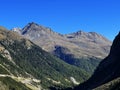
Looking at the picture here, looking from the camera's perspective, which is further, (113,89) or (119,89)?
(113,89)

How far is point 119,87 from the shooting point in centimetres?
18950

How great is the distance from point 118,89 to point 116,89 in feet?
13.3

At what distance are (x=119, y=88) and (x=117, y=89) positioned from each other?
1.63 metres

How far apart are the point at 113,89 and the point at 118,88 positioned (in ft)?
34.1

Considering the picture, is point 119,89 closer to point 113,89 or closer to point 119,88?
point 119,88

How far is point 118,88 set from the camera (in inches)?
7456

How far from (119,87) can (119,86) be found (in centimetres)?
318

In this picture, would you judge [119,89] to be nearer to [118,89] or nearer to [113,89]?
[118,89]

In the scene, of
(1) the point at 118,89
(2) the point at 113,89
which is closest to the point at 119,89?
(1) the point at 118,89

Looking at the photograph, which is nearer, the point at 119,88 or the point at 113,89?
the point at 119,88

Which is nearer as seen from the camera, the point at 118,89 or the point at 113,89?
the point at 118,89

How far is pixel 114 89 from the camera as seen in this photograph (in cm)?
19575

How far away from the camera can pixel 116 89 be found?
626 ft

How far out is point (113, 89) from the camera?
19950 centimetres
